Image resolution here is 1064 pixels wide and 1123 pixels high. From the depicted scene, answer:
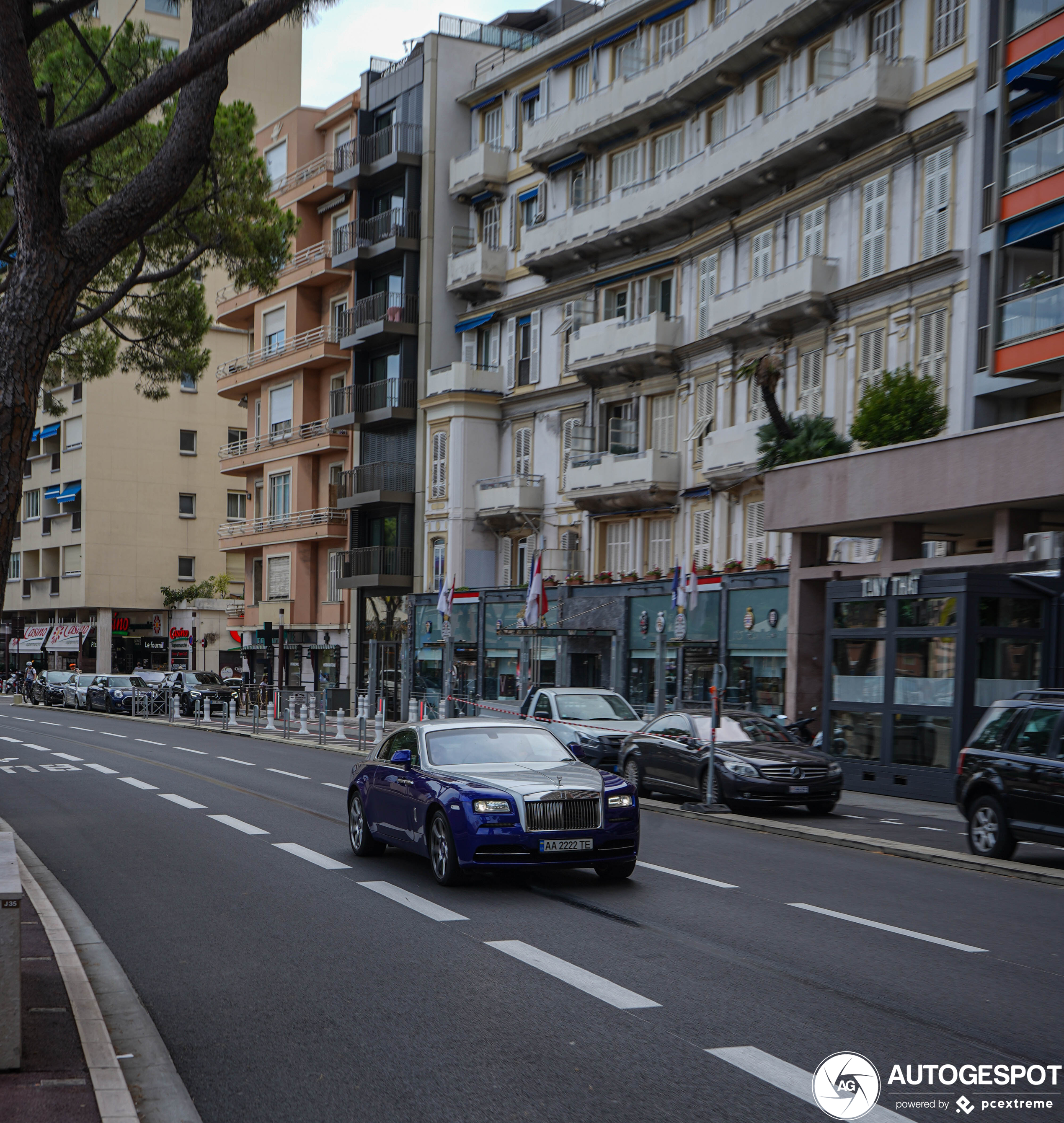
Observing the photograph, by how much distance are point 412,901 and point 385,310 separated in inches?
1532

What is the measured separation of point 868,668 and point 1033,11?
42.5ft

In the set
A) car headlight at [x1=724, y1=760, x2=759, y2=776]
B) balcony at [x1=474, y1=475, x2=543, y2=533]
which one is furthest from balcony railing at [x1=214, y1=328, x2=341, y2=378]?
car headlight at [x1=724, y1=760, x2=759, y2=776]

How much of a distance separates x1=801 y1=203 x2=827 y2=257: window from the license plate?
864 inches

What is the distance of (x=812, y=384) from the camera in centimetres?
3147

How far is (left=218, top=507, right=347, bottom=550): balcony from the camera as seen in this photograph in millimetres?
51688

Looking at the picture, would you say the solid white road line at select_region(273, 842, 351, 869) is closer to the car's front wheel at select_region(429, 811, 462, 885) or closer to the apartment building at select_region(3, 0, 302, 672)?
the car's front wheel at select_region(429, 811, 462, 885)

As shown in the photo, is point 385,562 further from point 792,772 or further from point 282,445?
point 792,772

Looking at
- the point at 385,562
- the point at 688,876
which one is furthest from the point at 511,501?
the point at 688,876

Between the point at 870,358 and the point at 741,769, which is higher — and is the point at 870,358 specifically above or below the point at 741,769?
above

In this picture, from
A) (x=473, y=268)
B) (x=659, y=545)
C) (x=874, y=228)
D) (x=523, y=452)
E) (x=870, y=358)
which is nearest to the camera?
(x=874, y=228)

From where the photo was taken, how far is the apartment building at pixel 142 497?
75.1 m

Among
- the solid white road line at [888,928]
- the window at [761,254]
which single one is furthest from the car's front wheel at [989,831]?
the window at [761,254]

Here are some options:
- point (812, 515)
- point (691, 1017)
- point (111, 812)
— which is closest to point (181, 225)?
point (111, 812)

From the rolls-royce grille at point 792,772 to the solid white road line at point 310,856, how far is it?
694 centimetres
